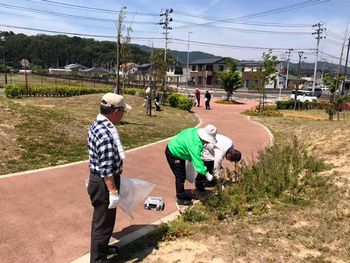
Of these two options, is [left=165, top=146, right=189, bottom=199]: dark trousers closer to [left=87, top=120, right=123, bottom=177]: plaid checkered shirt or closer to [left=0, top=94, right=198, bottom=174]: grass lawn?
[left=87, top=120, right=123, bottom=177]: plaid checkered shirt

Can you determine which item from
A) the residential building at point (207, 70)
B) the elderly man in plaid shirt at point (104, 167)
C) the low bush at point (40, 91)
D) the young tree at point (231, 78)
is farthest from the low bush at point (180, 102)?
the residential building at point (207, 70)

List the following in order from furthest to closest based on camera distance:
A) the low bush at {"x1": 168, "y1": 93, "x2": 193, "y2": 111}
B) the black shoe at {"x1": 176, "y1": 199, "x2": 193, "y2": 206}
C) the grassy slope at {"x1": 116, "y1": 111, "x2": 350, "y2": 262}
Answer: the low bush at {"x1": 168, "y1": 93, "x2": 193, "y2": 111} → the black shoe at {"x1": 176, "y1": 199, "x2": 193, "y2": 206} → the grassy slope at {"x1": 116, "y1": 111, "x2": 350, "y2": 262}

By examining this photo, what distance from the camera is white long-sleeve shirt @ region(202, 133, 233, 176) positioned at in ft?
19.1

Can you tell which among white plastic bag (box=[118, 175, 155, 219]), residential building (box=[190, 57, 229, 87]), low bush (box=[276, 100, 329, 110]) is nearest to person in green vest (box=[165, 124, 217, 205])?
white plastic bag (box=[118, 175, 155, 219])

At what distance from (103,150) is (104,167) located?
0.16 meters

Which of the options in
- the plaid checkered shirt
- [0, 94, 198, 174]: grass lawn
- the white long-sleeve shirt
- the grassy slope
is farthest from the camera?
[0, 94, 198, 174]: grass lawn

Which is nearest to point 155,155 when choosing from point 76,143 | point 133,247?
point 76,143

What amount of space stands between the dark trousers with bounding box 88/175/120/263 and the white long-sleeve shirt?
2.19 meters

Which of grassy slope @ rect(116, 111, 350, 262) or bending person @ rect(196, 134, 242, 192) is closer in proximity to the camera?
grassy slope @ rect(116, 111, 350, 262)

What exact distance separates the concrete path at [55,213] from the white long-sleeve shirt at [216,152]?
92 centimetres

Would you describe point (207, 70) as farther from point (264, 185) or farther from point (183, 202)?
point (183, 202)

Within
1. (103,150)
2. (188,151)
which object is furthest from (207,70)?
(103,150)

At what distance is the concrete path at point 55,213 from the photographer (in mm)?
4353

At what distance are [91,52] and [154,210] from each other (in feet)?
469
